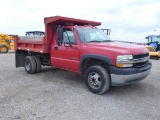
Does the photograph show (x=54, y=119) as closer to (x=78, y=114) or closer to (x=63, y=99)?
(x=78, y=114)

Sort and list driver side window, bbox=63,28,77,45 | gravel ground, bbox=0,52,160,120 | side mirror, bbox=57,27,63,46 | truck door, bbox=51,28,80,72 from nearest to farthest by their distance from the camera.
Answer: gravel ground, bbox=0,52,160,120
truck door, bbox=51,28,80,72
driver side window, bbox=63,28,77,45
side mirror, bbox=57,27,63,46

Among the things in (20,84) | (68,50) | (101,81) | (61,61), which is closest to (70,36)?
(68,50)

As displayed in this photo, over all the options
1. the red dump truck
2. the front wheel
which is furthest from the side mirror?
the front wheel

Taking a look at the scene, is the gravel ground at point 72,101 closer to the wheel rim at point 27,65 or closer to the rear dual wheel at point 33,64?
the rear dual wheel at point 33,64

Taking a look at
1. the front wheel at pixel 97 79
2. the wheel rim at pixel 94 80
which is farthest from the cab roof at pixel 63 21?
the wheel rim at pixel 94 80

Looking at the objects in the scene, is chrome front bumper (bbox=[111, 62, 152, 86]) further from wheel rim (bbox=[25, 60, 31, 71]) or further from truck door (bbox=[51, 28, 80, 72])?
wheel rim (bbox=[25, 60, 31, 71])

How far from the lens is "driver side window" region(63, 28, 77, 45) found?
20.6ft

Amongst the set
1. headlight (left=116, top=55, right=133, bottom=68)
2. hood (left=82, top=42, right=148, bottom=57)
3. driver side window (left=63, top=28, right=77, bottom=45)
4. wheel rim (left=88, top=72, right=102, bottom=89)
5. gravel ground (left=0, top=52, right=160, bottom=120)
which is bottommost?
gravel ground (left=0, top=52, right=160, bottom=120)

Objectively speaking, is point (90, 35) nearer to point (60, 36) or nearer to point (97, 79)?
point (60, 36)

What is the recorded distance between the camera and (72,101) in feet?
Result: 16.3

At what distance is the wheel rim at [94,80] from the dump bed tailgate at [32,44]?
247cm

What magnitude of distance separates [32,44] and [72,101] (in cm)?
399

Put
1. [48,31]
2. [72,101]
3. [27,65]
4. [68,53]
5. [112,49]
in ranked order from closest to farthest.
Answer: [72,101] → [112,49] → [68,53] → [48,31] → [27,65]

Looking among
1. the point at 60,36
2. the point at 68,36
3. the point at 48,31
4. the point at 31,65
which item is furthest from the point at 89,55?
the point at 31,65
